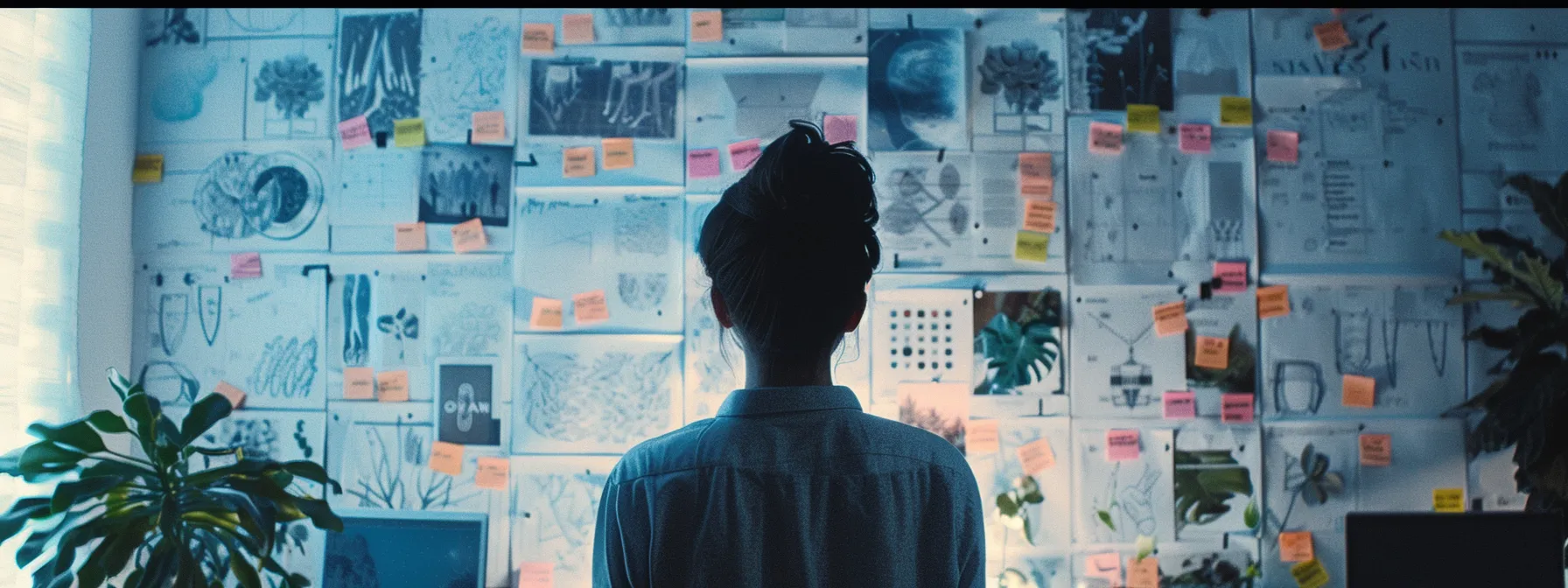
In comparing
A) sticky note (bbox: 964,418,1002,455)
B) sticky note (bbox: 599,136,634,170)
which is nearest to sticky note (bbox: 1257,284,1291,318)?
sticky note (bbox: 964,418,1002,455)

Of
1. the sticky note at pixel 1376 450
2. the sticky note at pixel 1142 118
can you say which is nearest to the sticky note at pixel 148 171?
the sticky note at pixel 1142 118

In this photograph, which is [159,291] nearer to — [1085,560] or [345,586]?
[345,586]

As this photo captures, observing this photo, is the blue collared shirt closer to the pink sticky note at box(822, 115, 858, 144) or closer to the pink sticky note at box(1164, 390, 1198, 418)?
the pink sticky note at box(822, 115, 858, 144)

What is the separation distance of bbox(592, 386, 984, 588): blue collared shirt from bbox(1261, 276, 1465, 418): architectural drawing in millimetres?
1556

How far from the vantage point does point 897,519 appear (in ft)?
3.16

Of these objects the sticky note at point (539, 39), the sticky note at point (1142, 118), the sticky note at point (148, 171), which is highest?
the sticky note at point (539, 39)

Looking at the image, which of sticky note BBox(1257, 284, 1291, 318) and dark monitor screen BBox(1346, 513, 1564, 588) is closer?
dark monitor screen BBox(1346, 513, 1564, 588)

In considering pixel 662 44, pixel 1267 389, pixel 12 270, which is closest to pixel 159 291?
pixel 12 270

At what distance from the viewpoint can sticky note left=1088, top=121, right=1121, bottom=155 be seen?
7.24ft

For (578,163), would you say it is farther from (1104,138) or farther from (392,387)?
(1104,138)

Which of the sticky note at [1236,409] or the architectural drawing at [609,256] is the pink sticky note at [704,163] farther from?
the sticky note at [1236,409]

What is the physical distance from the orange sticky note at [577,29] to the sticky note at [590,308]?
582 mm

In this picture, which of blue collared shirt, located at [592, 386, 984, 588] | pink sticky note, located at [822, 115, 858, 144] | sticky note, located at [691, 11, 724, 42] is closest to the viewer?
blue collared shirt, located at [592, 386, 984, 588]

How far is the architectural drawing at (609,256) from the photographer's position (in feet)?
7.18
